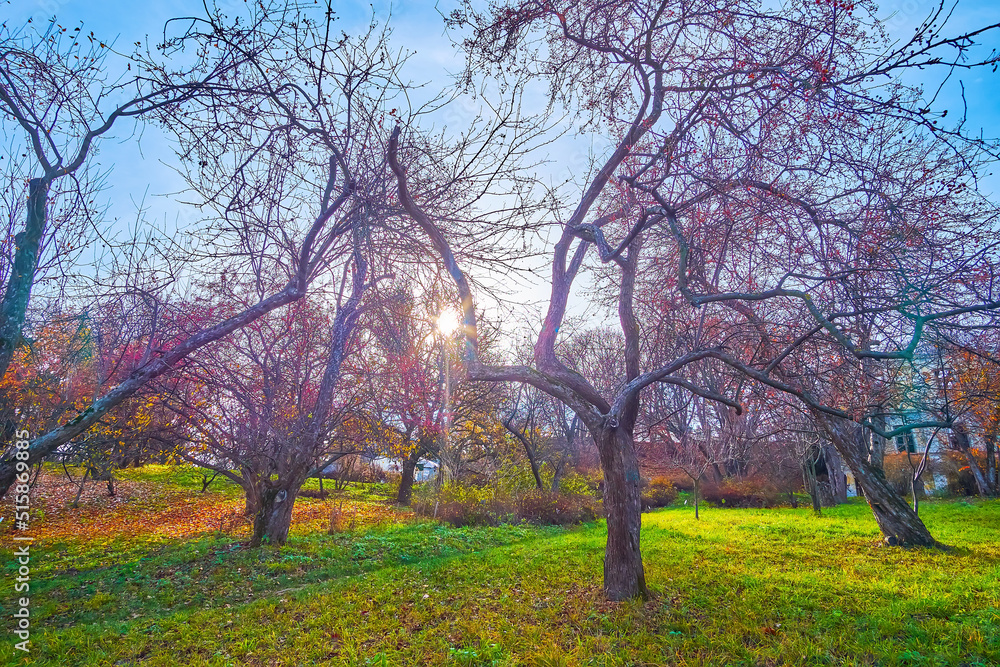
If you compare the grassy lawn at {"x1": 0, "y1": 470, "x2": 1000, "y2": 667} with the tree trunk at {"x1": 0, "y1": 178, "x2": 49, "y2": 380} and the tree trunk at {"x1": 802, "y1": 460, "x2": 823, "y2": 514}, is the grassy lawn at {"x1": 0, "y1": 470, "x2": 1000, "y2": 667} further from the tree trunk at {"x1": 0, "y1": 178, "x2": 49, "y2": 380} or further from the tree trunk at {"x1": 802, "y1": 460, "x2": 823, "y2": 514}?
the tree trunk at {"x1": 802, "y1": 460, "x2": 823, "y2": 514}

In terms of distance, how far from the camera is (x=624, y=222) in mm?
7656

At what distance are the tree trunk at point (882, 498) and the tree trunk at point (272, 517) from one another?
423 inches

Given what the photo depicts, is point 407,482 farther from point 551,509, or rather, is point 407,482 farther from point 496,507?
point 551,509

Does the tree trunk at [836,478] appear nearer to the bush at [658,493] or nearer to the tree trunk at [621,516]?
the bush at [658,493]

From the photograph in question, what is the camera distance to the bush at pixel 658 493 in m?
21.6

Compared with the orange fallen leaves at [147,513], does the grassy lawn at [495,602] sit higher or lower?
higher

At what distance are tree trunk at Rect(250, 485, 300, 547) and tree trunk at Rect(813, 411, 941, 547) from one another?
10755 millimetres

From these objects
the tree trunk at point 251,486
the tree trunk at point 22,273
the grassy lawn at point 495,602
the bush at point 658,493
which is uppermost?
the tree trunk at point 22,273

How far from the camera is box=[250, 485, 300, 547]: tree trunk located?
9.12 metres

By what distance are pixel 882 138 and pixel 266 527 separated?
11571mm

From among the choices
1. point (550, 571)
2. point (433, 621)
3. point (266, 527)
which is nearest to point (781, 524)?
point (550, 571)

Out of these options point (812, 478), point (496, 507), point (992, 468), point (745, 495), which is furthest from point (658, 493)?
point (992, 468)

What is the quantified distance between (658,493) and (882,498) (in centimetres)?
1346

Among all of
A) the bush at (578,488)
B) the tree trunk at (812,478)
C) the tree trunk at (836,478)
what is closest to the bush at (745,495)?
the tree trunk at (836,478)
